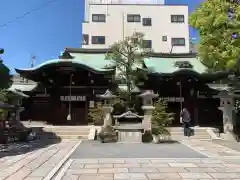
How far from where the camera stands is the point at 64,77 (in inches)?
935

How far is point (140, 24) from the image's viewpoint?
40406mm

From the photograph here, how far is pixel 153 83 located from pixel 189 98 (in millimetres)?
3461

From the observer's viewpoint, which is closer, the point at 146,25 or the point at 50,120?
the point at 50,120

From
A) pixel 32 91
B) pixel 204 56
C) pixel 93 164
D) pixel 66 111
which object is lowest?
pixel 93 164

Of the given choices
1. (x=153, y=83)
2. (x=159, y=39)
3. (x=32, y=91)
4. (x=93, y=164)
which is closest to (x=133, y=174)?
(x=93, y=164)

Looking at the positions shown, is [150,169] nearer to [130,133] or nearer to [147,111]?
[130,133]

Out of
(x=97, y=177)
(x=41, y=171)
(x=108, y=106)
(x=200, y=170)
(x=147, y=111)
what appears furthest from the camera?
(x=108, y=106)

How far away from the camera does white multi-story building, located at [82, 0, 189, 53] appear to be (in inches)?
1570

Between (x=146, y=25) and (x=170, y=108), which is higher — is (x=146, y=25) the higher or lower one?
the higher one

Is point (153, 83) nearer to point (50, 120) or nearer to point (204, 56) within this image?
point (204, 56)

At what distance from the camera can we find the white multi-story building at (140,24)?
131ft

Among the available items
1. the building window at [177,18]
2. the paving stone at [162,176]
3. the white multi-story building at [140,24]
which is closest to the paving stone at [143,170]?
the paving stone at [162,176]

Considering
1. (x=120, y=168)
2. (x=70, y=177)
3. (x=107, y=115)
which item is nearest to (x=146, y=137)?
(x=107, y=115)

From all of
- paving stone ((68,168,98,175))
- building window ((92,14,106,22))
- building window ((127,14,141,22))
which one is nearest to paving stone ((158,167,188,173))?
paving stone ((68,168,98,175))
